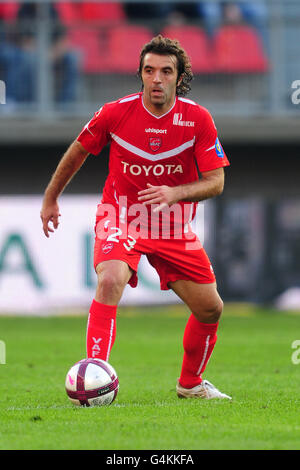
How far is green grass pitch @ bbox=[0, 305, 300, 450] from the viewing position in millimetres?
5156

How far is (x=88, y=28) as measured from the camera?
18203mm

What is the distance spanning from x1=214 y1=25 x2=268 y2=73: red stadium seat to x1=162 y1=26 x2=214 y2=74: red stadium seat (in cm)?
19

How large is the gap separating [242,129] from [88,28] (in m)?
3.48

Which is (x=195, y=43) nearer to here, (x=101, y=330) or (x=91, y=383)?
(x=101, y=330)

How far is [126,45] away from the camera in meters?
18.2

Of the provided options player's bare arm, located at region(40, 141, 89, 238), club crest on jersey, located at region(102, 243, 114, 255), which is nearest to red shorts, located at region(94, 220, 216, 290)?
club crest on jersey, located at region(102, 243, 114, 255)

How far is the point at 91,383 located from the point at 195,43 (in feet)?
42.7

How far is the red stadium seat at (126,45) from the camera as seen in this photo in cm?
1820

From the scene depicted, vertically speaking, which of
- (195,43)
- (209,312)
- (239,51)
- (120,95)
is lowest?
(209,312)

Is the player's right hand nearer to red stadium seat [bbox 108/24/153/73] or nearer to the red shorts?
the red shorts

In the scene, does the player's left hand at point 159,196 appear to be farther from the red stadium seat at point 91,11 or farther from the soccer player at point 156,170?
the red stadium seat at point 91,11

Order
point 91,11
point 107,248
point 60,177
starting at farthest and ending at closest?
point 91,11 < point 60,177 < point 107,248

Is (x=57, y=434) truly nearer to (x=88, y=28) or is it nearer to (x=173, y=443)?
(x=173, y=443)

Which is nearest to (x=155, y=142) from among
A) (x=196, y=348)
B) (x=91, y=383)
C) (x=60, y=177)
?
(x=60, y=177)
